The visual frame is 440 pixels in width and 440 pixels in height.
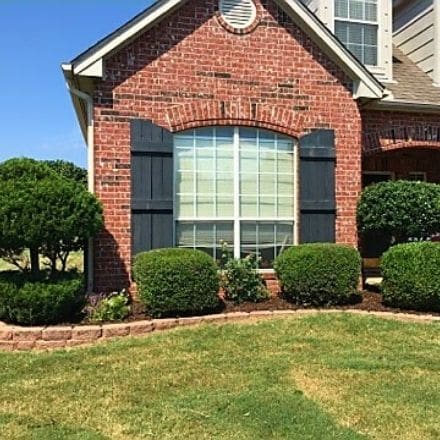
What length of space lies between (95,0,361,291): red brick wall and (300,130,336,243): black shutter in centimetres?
17

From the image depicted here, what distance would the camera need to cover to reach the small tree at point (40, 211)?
733cm

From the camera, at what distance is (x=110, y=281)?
8.88 m

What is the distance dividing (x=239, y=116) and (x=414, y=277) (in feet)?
11.9

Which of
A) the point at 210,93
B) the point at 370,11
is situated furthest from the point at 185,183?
the point at 370,11

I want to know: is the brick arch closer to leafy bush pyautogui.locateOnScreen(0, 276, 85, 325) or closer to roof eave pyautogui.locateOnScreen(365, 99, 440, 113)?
roof eave pyautogui.locateOnScreen(365, 99, 440, 113)

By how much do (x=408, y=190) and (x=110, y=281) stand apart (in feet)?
16.4

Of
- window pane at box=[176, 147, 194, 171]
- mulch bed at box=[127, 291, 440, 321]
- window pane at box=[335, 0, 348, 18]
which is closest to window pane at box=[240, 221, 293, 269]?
mulch bed at box=[127, 291, 440, 321]

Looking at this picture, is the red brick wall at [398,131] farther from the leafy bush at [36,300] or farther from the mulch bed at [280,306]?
the leafy bush at [36,300]

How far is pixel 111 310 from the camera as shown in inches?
309

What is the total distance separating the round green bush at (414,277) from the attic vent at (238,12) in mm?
4366

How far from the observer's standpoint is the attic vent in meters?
9.57

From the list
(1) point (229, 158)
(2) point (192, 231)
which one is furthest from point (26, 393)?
(1) point (229, 158)

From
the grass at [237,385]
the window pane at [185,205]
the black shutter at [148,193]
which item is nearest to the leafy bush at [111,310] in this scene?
the grass at [237,385]

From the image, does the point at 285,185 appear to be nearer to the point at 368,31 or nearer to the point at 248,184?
the point at 248,184
